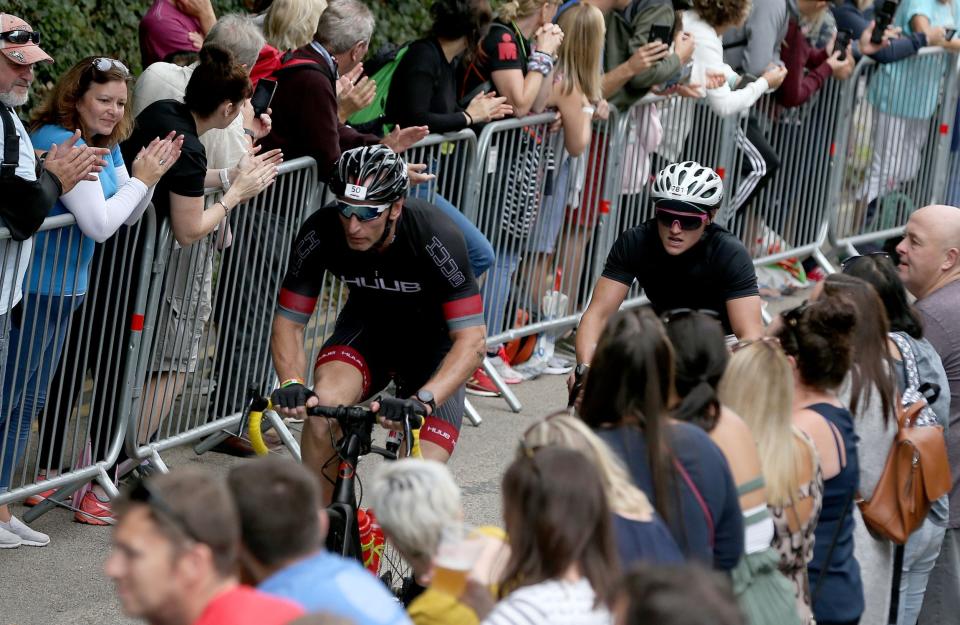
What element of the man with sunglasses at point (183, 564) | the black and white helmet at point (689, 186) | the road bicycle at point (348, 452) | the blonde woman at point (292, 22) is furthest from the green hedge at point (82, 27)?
the man with sunglasses at point (183, 564)

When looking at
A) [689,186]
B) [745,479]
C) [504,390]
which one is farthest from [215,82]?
[745,479]

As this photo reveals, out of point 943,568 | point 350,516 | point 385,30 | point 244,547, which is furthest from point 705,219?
point 385,30

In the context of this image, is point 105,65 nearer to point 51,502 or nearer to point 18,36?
point 18,36

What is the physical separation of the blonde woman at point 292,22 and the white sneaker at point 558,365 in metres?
2.85

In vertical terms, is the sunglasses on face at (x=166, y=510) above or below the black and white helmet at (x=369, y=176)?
below

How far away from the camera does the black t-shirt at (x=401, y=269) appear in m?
5.85

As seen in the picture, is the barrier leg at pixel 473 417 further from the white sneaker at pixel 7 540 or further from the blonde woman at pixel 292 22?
the white sneaker at pixel 7 540

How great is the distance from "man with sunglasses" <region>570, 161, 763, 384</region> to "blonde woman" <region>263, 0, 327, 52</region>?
7.25ft

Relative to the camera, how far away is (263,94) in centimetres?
747

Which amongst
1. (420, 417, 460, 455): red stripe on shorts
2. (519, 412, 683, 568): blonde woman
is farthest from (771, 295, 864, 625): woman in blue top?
(420, 417, 460, 455): red stripe on shorts

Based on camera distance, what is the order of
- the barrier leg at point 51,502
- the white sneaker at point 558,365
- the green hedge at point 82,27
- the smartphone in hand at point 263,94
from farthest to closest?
the white sneaker at point 558,365 < the green hedge at point 82,27 < the smartphone in hand at point 263,94 < the barrier leg at point 51,502

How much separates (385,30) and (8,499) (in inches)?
219

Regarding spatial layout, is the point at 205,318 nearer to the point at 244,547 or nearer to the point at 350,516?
the point at 350,516

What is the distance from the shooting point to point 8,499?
627 centimetres
